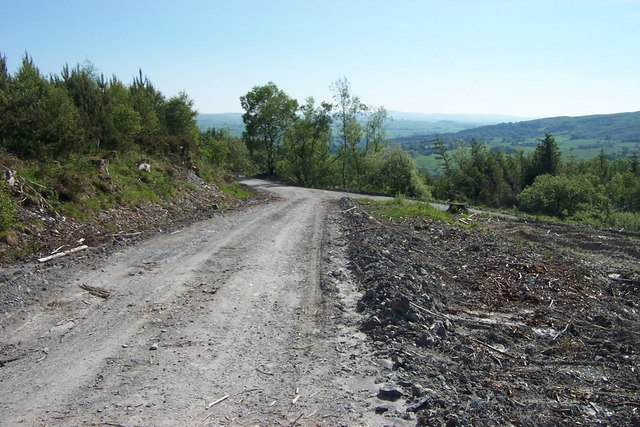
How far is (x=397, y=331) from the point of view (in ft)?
22.6

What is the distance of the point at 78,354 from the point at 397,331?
14.0 ft

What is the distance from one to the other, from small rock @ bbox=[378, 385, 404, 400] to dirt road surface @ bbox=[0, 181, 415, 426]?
0.51 feet

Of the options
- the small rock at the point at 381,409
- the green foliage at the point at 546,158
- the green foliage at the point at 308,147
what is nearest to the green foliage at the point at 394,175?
the green foliage at the point at 308,147

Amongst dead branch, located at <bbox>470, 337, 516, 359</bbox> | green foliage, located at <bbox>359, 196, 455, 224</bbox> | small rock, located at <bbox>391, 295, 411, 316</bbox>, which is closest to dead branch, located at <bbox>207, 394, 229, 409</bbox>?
small rock, located at <bbox>391, 295, 411, 316</bbox>

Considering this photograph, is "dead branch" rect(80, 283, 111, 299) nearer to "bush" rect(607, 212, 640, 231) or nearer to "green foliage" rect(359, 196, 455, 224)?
"green foliage" rect(359, 196, 455, 224)

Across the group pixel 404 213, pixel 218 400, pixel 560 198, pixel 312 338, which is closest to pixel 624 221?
pixel 560 198

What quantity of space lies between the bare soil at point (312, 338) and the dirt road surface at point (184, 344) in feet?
0.09

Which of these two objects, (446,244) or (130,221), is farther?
(130,221)

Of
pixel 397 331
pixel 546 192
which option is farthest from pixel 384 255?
pixel 546 192

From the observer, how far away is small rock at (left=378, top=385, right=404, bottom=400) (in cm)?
527

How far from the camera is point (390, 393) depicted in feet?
17.4

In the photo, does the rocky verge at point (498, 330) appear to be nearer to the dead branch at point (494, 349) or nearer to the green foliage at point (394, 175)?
the dead branch at point (494, 349)

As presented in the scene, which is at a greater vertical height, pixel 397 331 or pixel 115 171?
pixel 115 171

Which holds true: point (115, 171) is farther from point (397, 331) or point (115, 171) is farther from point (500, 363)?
point (500, 363)
